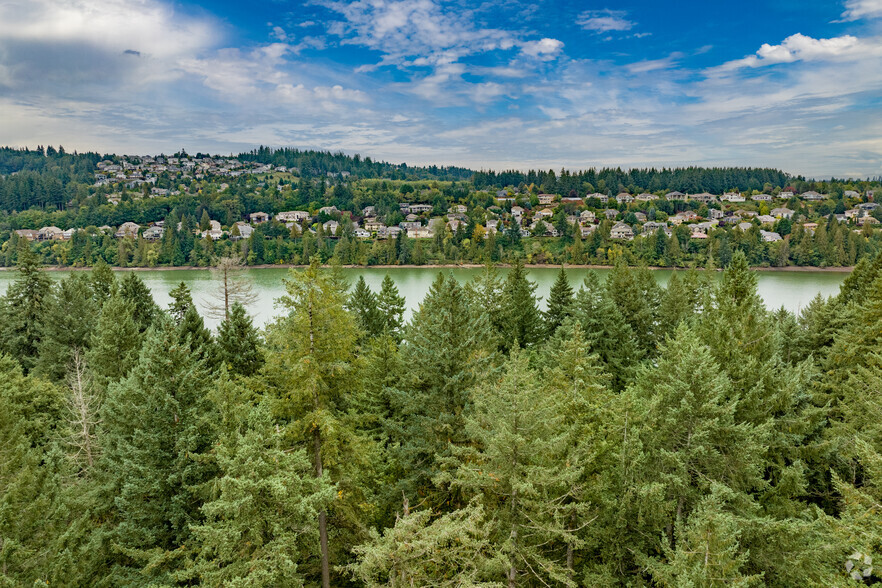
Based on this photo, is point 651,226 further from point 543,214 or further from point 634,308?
point 634,308

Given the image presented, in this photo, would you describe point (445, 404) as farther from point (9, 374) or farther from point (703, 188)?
point (703, 188)

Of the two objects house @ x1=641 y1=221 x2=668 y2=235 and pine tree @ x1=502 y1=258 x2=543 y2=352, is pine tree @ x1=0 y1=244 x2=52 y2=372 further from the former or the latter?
house @ x1=641 y1=221 x2=668 y2=235

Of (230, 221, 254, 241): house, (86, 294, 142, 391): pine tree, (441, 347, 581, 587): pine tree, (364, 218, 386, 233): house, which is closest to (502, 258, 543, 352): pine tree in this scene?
(441, 347, 581, 587): pine tree

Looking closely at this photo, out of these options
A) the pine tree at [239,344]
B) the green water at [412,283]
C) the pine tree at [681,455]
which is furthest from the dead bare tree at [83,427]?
the green water at [412,283]

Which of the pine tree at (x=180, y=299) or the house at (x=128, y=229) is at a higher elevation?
the house at (x=128, y=229)

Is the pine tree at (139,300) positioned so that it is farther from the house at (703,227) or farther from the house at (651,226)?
the house at (703,227)

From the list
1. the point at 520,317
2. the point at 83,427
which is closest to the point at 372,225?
the point at 520,317
